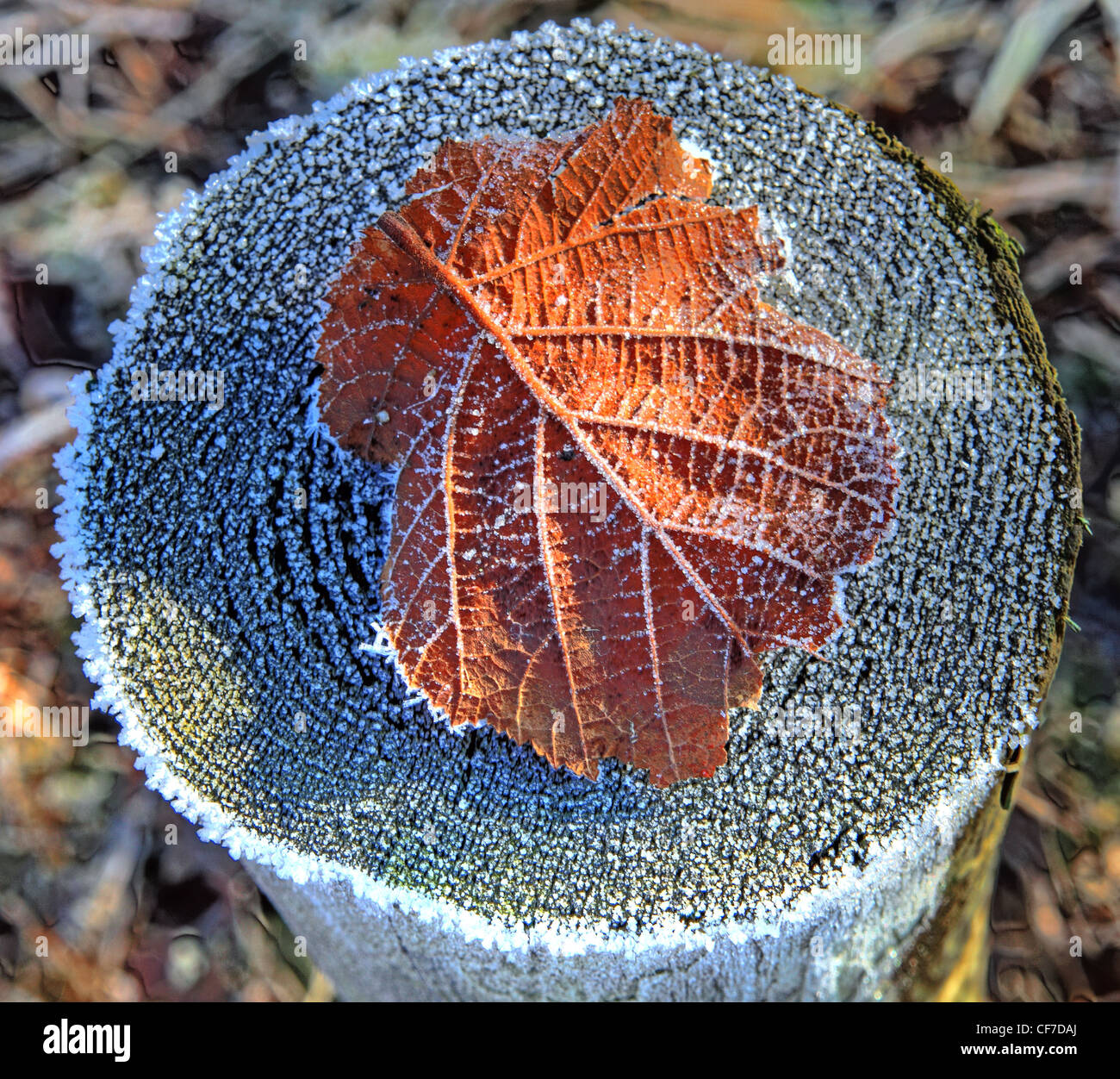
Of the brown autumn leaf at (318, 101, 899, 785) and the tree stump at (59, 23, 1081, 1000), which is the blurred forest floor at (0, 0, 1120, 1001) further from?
the brown autumn leaf at (318, 101, 899, 785)

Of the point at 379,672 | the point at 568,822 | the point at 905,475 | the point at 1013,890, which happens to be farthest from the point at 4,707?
the point at 1013,890

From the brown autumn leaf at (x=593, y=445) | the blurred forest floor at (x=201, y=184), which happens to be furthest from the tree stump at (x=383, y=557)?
the blurred forest floor at (x=201, y=184)

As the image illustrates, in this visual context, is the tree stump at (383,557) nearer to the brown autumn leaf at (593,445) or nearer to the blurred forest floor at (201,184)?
the brown autumn leaf at (593,445)

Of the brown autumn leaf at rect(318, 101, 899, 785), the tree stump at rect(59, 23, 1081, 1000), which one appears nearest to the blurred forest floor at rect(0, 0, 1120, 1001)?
the tree stump at rect(59, 23, 1081, 1000)

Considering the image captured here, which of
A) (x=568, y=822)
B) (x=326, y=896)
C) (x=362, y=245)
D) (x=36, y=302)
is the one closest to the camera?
(x=362, y=245)
